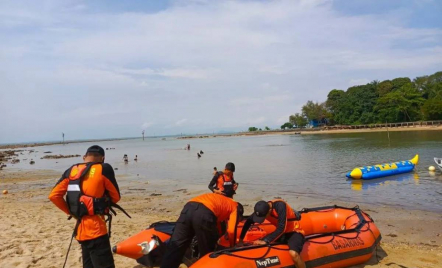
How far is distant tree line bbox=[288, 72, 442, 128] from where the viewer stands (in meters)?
61.2

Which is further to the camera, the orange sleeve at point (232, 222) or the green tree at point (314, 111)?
the green tree at point (314, 111)

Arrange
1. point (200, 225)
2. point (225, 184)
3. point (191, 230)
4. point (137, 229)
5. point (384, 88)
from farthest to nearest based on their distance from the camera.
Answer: point (384, 88) < point (225, 184) < point (137, 229) < point (191, 230) < point (200, 225)

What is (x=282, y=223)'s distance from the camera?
15.1 ft

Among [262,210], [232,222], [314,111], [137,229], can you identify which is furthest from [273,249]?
[314,111]

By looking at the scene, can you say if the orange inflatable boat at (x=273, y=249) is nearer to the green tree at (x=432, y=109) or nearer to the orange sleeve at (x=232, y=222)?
the orange sleeve at (x=232, y=222)

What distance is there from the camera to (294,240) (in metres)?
4.67

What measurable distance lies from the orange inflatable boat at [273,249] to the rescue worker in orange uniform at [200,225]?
234 mm

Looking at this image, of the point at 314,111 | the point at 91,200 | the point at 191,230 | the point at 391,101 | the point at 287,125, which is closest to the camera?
the point at 91,200

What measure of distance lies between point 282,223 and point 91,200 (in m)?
2.55

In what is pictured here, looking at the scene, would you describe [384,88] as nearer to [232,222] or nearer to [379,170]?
[379,170]

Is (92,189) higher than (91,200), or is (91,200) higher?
(92,189)

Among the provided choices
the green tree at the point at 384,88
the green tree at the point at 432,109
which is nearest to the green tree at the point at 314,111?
the green tree at the point at 384,88

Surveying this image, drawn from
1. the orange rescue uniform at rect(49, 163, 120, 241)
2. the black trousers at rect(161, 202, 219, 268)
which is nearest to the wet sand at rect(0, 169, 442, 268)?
the black trousers at rect(161, 202, 219, 268)

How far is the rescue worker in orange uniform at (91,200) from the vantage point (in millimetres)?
3561
